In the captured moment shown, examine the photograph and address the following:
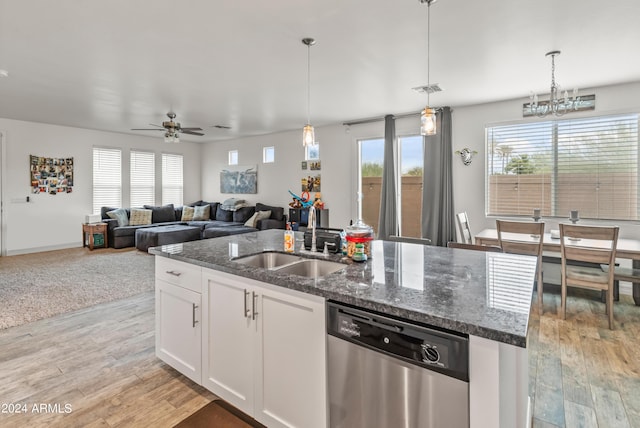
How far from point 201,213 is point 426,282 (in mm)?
7660

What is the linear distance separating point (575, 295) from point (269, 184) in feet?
20.1

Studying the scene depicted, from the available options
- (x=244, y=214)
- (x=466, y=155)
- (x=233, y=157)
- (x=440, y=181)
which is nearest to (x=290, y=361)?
(x=440, y=181)

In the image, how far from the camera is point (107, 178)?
24.5 feet

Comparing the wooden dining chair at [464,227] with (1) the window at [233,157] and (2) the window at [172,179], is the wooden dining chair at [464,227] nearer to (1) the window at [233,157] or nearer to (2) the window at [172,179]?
(1) the window at [233,157]

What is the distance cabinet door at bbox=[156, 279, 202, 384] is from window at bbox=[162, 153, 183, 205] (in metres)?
7.10

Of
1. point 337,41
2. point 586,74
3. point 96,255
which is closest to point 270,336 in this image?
point 337,41

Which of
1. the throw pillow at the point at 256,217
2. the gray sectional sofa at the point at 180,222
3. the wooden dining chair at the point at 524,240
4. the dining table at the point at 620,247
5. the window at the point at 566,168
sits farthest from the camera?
the throw pillow at the point at 256,217

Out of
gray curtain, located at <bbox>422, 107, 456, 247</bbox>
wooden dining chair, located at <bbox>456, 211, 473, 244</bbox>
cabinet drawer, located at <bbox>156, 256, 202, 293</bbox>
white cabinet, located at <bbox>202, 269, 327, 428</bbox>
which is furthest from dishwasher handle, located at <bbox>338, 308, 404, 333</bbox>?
gray curtain, located at <bbox>422, 107, 456, 247</bbox>

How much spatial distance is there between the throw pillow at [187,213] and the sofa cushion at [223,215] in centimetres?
72

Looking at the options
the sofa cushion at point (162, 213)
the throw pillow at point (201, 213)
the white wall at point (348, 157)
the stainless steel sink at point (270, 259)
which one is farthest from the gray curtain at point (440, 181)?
the sofa cushion at point (162, 213)

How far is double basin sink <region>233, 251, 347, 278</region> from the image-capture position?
194 centimetres

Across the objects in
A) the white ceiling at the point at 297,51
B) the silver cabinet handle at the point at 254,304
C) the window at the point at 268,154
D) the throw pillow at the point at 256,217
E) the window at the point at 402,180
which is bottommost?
the silver cabinet handle at the point at 254,304

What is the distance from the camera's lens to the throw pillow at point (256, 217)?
7199mm

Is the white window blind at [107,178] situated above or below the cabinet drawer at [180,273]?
above
